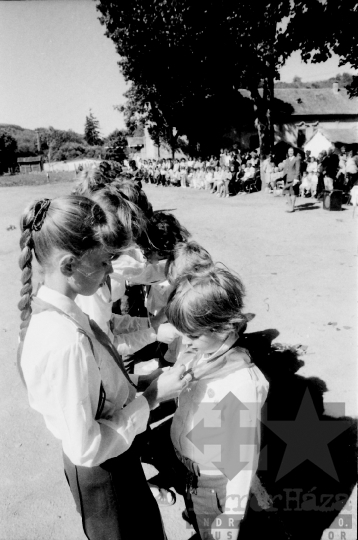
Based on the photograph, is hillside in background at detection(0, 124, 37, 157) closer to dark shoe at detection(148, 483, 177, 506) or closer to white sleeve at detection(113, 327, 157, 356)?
white sleeve at detection(113, 327, 157, 356)

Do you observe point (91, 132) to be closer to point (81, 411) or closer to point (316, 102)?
point (316, 102)

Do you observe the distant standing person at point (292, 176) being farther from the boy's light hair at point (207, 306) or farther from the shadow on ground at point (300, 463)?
the boy's light hair at point (207, 306)

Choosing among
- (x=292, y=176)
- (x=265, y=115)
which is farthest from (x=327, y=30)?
(x=292, y=176)

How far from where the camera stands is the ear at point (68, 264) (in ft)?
4.53

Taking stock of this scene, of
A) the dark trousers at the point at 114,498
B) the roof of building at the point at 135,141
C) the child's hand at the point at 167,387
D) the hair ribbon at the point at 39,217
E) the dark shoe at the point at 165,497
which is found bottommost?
the dark shoe at the point at 165,497

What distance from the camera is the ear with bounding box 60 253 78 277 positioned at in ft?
4.53

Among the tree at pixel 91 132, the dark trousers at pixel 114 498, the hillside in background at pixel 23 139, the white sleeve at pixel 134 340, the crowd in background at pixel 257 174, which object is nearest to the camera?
the dark trousers at pixel 114 498

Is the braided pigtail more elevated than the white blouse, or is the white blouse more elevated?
the braided pigtail

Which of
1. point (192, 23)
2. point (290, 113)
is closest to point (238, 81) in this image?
point (192, 23)

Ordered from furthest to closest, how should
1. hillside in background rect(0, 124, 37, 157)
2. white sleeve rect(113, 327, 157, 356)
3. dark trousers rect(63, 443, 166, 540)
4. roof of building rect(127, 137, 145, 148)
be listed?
hillside in background rect(0, 124, 37, 157) → roof of building rect(127, 137, 145, 148) → white sleeve rect(113, 327, 157, 356) → dark trousers rect(63, 443, 166, 540)

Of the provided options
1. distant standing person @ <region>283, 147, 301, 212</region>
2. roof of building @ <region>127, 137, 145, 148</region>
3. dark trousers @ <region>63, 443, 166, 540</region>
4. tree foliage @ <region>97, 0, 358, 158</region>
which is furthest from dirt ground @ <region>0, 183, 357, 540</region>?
roof of building @ <region>127, 137, 145, 148</region>

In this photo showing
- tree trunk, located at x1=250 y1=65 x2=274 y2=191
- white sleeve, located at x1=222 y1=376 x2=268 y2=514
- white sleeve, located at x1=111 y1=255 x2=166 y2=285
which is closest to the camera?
white sleeve, located at x1=222 y1=376 x2=268 y2=514

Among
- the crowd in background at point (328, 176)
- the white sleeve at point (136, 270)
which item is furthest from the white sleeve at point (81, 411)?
the crowd in background at point (328, 176)

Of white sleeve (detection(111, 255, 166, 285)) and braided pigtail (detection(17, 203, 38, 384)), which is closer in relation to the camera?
braided pigtail (detection(17, 203, 38, 384))
